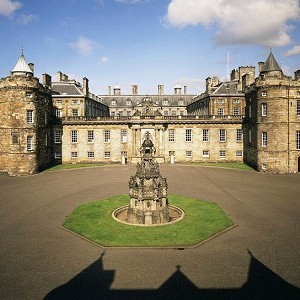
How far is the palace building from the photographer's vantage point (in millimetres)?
35781

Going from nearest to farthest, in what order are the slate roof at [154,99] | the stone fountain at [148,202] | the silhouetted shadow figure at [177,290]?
the silhouetted shadow figure at [177,290]
the stone fountain at [148,202]
the slate roof at [154,99]

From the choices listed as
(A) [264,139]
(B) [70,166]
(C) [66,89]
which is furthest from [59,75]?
(A) [264,139]

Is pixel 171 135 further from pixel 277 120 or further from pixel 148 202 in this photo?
pixel 148 202

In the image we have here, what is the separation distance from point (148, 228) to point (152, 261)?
4.14m

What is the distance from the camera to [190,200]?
22.6 meters

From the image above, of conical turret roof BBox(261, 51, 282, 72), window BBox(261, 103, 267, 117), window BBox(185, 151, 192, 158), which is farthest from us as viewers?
window BBox(185, 151, 192, 158)

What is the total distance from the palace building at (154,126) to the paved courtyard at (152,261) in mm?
15707

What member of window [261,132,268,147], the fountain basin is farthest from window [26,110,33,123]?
window [261,132,268,147]

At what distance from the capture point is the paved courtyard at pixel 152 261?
10.5m

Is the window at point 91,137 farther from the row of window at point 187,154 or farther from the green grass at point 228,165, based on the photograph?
the green grass at point 228,165

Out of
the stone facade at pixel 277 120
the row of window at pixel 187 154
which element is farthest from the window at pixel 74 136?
the stone facade at pixel 277 120

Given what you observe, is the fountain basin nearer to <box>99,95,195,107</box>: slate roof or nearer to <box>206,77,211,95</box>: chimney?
<box>206,77,211,95</box>: chimney

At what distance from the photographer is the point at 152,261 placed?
501 inches

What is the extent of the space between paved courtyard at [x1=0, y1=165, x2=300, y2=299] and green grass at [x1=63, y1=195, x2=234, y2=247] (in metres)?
0.64
